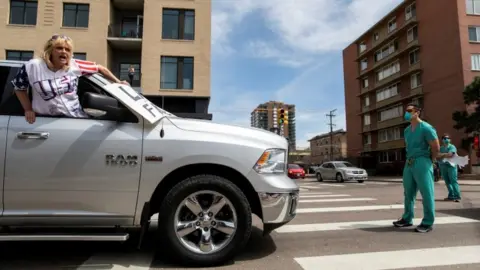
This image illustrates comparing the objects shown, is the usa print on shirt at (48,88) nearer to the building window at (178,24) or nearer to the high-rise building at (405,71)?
the building window at (178,24)

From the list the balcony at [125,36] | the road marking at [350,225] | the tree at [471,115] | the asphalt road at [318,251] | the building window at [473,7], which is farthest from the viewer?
the building window at [473,7]

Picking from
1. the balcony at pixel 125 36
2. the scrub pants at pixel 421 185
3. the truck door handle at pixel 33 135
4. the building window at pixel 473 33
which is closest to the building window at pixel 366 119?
the building window at pixel 473 33

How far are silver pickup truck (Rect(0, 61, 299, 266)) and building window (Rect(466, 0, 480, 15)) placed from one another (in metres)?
43.5

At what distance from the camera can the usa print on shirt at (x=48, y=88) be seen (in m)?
3.73

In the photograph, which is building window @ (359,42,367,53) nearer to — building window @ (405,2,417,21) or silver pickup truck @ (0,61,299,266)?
building window @ (405,2,417,21)

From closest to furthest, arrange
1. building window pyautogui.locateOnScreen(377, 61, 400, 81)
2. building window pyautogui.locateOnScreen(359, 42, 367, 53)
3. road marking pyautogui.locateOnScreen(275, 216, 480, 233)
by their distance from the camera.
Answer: road marking pyautogui.locateOnScreen(275, 216, 480, 233) → building window pyautogui.locateOnScreen(377, 61, 400, 81) → building window pyautogui.locateOnScreen(359, 42, 367, 53)

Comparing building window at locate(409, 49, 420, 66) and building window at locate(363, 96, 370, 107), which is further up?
building window at locate(409, 49, 420, 66)

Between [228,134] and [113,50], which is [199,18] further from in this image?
[228,134]

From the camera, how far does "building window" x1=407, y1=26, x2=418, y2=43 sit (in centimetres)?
4631

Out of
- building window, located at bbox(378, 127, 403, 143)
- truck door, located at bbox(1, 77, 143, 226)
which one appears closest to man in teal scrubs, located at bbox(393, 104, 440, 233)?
truck door, located at bbox(1, 77, 143, 226)

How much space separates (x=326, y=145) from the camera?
10650 cm

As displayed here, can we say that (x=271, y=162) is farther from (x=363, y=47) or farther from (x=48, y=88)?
(x=363, y=47)

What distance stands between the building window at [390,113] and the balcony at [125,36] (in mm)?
35133

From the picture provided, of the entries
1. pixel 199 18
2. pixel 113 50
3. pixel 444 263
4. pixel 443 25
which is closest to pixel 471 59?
pixel 443 25
